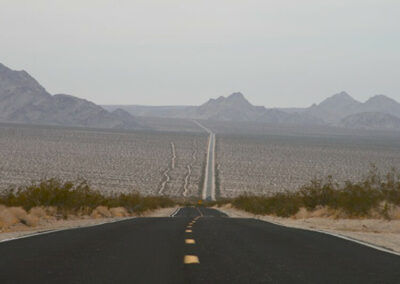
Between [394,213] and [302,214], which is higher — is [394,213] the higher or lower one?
the higher one

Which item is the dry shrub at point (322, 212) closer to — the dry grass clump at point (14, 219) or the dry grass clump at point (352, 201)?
the dry grass clump at point (352, 201)

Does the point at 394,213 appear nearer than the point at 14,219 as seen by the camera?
No

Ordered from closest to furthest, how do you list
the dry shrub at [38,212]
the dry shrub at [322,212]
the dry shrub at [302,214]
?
1. the dry shrub at [38,212]
2. the dry shrub at [322,212]
3. the dry shrub at [302,214]

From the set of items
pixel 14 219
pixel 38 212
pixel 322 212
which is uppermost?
pixel 14 219

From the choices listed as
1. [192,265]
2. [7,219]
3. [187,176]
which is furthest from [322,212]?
[187,176]

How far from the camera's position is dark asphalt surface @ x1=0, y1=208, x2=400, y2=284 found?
6770mm

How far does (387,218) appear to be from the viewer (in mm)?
19828

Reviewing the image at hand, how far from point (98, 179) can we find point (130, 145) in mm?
67729

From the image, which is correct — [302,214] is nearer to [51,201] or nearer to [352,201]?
[352,201]

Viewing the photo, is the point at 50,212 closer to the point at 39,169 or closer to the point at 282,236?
the point at 282,236

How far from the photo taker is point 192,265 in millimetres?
7621

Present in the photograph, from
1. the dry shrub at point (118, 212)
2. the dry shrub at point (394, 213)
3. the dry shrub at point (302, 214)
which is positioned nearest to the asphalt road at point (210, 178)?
the dry shrub at point (118, 212)

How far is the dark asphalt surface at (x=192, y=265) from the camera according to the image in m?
6.77

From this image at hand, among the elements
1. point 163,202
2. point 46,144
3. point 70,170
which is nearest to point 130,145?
point 46,144
